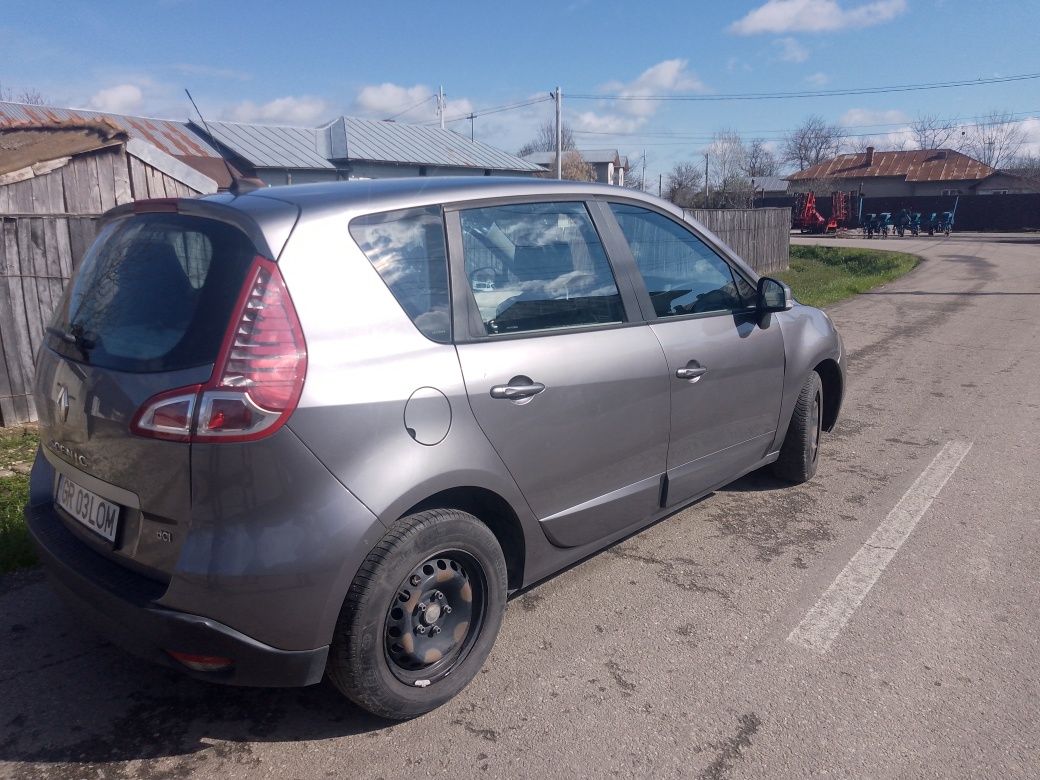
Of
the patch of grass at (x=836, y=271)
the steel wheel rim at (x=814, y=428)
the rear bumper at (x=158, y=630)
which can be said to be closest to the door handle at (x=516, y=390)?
the rear bumper at (x=158, y=630)

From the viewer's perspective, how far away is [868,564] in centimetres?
416

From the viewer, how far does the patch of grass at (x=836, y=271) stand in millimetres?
16266

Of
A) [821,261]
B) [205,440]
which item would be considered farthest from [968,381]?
[821,261]

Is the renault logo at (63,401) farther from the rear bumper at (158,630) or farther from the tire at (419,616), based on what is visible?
the tire at (419,616)

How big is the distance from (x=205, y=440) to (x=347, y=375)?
0.45 metres

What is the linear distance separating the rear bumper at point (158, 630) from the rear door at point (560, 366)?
0.99 meters

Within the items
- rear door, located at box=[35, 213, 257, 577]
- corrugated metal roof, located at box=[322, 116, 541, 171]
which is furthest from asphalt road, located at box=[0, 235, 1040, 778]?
corrugated metal roof, located at box=[322, 116, 541, 171]

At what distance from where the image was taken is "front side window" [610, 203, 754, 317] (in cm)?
387

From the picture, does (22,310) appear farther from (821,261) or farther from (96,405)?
(821,261)

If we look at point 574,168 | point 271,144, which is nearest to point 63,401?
point 271,144

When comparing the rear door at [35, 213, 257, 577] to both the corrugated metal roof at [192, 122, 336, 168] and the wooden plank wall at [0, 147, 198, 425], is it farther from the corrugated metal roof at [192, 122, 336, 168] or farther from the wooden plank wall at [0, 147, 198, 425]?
the corrugated metal roof at [192, 122, 336, 168]

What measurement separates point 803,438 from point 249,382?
3613 millimetres

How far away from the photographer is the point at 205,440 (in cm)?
242

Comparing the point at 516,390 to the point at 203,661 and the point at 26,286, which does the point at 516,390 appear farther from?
the point at 26,286
